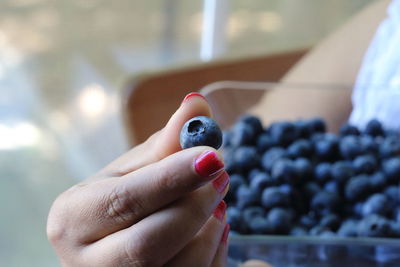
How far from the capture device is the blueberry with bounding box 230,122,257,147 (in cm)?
78

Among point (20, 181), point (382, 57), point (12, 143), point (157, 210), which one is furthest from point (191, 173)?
point (12, 143)

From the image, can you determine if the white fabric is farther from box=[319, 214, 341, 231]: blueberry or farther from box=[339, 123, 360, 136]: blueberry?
box=[319, 214, 341, 231]: blueberry

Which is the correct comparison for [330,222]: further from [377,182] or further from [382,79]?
[382,79]

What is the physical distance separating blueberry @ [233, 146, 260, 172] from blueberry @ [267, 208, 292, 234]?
4.7 inches

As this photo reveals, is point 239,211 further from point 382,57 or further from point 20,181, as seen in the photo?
point 20,181

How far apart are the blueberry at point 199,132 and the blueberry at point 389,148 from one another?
0.45 metres

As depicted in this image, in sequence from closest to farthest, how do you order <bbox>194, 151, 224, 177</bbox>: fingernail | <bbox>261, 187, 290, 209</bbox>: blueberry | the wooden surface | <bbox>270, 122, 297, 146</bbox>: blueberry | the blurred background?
1. <bbox>194, 151, 224, 177</bbox>: fingernail
2. <bbox>261, 187, 290, 209</bbox>: blueberry
3. <bbox>270, 122, 297, 146</bbox>: blueberry
4. the wooden surface
5. the blurred background

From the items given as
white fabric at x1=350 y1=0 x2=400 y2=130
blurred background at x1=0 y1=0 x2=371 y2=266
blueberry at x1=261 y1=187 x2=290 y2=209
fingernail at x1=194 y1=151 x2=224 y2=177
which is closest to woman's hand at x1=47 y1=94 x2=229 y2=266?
fingernail at x1=194 y1=151 x2=224 y2=177

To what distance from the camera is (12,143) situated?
205 cm

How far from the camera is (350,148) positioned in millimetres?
727

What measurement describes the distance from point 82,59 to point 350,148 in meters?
1.93

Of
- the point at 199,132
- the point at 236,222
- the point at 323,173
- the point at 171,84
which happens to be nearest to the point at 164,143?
the point at 199,132

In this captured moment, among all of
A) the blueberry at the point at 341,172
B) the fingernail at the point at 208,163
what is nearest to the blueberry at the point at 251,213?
the blueberry at the point at 341,172

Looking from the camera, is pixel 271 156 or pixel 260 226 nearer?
pixel 260 226
